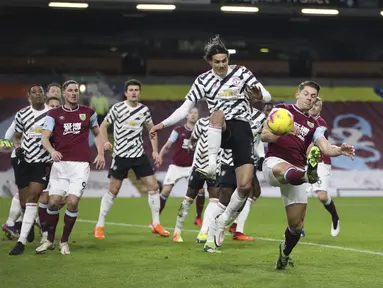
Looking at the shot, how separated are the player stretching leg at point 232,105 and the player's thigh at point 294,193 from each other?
1218 millimetres

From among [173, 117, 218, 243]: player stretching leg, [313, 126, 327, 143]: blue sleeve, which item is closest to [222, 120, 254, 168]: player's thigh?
[173, 117, 218, 243]: player stretching leg

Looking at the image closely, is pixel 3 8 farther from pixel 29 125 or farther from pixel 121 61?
pixel 29 125

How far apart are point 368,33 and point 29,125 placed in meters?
21.0

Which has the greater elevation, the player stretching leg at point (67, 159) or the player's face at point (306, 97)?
the player's face at point (306, 97)

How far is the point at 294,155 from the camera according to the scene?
920 cm

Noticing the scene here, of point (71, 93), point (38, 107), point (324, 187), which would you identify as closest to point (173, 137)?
point (324, 187)

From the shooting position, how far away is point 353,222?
16.1 m

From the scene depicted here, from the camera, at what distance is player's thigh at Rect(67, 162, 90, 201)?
10.8 metres

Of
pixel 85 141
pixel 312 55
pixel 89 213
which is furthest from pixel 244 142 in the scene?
pixel 312 55

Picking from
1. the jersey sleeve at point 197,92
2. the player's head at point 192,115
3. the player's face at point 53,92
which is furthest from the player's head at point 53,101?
the player's head at point 192,115

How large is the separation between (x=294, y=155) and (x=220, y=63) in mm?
1901

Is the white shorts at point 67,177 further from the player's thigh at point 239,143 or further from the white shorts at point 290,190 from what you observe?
the white shorts at point 290,190

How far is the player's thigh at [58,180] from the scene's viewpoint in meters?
10.9

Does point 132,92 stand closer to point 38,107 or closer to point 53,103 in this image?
point 53,103
